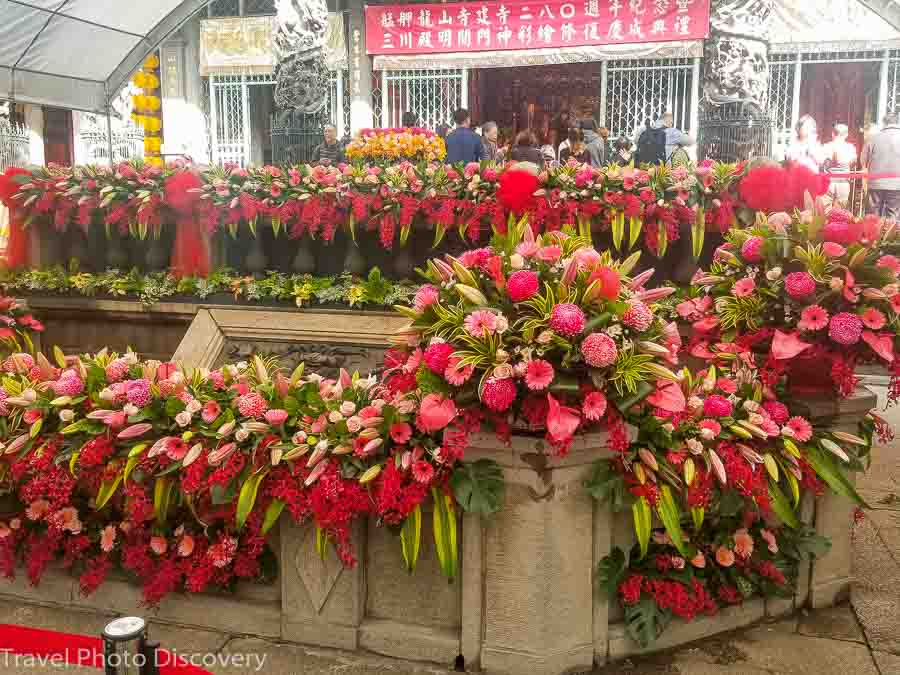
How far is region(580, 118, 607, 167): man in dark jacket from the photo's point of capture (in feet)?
37.4

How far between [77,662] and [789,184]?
4.38 meters

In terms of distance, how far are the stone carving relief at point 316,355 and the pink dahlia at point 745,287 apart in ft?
7.95

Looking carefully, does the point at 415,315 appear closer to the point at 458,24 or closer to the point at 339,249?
the point at 339,249

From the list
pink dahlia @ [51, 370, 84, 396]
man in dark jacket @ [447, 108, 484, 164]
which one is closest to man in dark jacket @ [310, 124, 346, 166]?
man in dark jacket @ [447, 108, 484, 164]

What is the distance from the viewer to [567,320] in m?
2.92

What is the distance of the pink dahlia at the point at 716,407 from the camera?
3.49 m

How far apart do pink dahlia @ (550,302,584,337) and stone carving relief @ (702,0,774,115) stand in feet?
21.3

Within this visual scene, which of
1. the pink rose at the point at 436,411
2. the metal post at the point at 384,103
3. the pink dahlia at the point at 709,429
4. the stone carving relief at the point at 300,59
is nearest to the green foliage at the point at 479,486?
the pink rose at the point at 436,411

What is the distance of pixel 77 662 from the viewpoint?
10.5ft

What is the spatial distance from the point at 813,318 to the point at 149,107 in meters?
16.7

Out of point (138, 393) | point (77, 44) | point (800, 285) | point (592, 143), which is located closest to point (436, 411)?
point (138, 393)

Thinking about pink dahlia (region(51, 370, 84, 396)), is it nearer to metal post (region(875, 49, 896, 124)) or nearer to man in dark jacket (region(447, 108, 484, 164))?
man in dark jacket (region(447, 108, 484, 164))

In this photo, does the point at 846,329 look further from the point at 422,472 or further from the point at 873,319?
the point at 422,472

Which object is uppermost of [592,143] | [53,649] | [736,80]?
[736,80]
